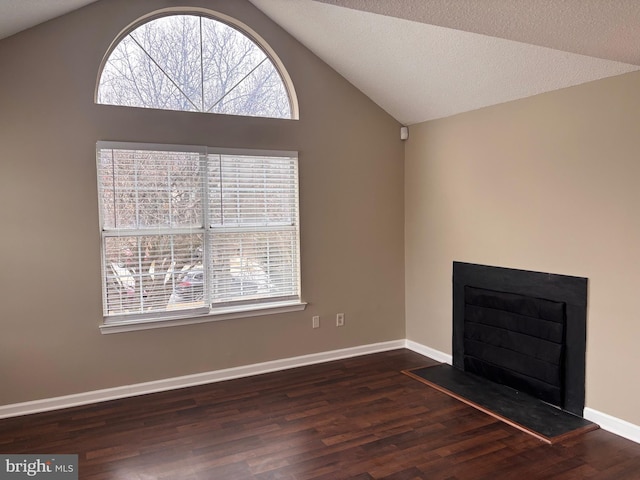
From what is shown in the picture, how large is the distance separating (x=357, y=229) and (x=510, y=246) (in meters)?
1.40

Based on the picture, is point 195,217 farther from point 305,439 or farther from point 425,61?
point 425,61

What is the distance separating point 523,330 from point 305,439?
5.93ft

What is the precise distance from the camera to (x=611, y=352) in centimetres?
300

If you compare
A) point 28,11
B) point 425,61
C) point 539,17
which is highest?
point 28,11

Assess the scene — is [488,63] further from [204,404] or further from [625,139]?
[204,404]

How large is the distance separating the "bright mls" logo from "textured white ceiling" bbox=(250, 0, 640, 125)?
10.5 feet

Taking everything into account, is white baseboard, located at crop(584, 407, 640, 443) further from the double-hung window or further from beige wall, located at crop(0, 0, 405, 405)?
the double-hung window

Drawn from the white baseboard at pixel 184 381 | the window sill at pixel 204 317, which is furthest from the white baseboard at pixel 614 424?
the window sill at pixel 204 317

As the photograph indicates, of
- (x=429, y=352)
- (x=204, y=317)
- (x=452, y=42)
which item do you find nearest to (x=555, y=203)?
(x=452, y=42)

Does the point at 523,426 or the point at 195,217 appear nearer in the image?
the point at 523,426

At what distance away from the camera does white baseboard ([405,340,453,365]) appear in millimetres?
4305

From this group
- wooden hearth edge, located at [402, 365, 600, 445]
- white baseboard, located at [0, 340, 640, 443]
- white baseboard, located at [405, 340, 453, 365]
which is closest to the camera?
wooden hearth edge, located at [402, 365, 600, 445]

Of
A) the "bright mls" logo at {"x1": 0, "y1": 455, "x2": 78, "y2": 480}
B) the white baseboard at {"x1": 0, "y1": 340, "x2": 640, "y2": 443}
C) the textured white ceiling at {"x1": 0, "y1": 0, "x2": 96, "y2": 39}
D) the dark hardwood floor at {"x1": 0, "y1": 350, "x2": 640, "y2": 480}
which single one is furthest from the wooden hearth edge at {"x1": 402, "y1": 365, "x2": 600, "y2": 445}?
the textured white ceiling at {"x1": 0, "y1": 0, "x2": 96, "y2": 39}

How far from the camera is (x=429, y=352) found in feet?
14.8
